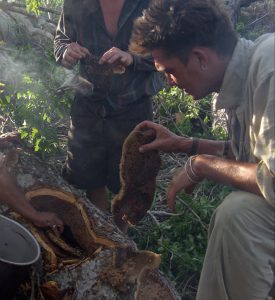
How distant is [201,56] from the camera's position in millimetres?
2445

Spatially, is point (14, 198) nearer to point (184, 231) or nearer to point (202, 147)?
point (202, 147)

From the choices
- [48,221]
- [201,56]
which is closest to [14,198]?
[48,221]

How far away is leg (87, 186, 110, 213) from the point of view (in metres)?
4.06

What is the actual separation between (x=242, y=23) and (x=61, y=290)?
17.4ft

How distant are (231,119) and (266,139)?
0.51 metres

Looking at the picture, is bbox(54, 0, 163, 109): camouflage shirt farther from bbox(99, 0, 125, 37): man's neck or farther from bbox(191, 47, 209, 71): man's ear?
bbox(191, 47, 209, 71): man's ear

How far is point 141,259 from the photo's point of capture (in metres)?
2.72

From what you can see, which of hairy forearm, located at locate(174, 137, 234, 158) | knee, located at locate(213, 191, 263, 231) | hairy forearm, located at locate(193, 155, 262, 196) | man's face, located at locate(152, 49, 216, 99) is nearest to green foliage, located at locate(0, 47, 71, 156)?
hairy forearm, located at locate(174, 137, 234, 158)

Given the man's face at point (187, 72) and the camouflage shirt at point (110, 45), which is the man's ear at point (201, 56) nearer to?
the man's face at point (187, 72)

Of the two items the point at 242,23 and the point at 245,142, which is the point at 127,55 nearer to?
the point at 245,142

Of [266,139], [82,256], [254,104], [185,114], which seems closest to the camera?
[266,139]

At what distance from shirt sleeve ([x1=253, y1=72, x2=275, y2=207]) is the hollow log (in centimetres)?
80

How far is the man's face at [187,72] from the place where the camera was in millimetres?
2484

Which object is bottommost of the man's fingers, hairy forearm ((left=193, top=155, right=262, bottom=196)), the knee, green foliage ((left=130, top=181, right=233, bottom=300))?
green foliage ((left=130, top=181, right=233, bottom=300))
